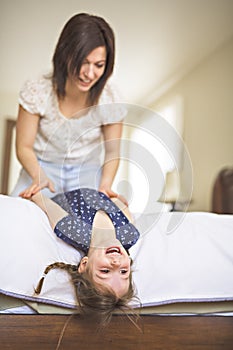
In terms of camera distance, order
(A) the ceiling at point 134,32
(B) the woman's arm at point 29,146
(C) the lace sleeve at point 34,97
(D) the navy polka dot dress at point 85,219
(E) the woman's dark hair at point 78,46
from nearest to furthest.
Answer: (D) the navy polka dot dress at point 85,219, (B) the woman's arm at point 29,146, (C) the lace sleeve at point 34,97, (E) the woman's dark hair at point 78,46, (A) the ceiling at point 134,32

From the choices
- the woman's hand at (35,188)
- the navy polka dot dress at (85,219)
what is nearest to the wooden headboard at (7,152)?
the woman's hand at (35,188)

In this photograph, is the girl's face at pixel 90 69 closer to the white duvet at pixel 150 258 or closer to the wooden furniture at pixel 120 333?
the white duvet at pixel 150 258

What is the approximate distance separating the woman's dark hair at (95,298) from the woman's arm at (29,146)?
0.59 metres

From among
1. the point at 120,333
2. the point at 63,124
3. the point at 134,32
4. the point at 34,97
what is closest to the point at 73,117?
the point at 63,124

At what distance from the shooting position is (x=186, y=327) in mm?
1123

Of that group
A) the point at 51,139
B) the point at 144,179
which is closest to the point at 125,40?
the point at 51,139

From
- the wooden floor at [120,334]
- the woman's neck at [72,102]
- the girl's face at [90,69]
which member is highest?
the girl's face at [90,69]

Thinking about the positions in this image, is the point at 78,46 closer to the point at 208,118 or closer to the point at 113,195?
the point at 113,195

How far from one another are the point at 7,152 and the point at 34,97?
74.8 inches

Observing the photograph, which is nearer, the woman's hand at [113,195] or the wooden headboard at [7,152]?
the woman's hand at [113,195]

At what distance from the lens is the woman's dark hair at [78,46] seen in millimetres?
1977

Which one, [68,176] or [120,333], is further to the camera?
[68,176]

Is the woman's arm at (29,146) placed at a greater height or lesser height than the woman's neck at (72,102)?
lesser

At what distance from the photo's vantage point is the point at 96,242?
4.27 feet
